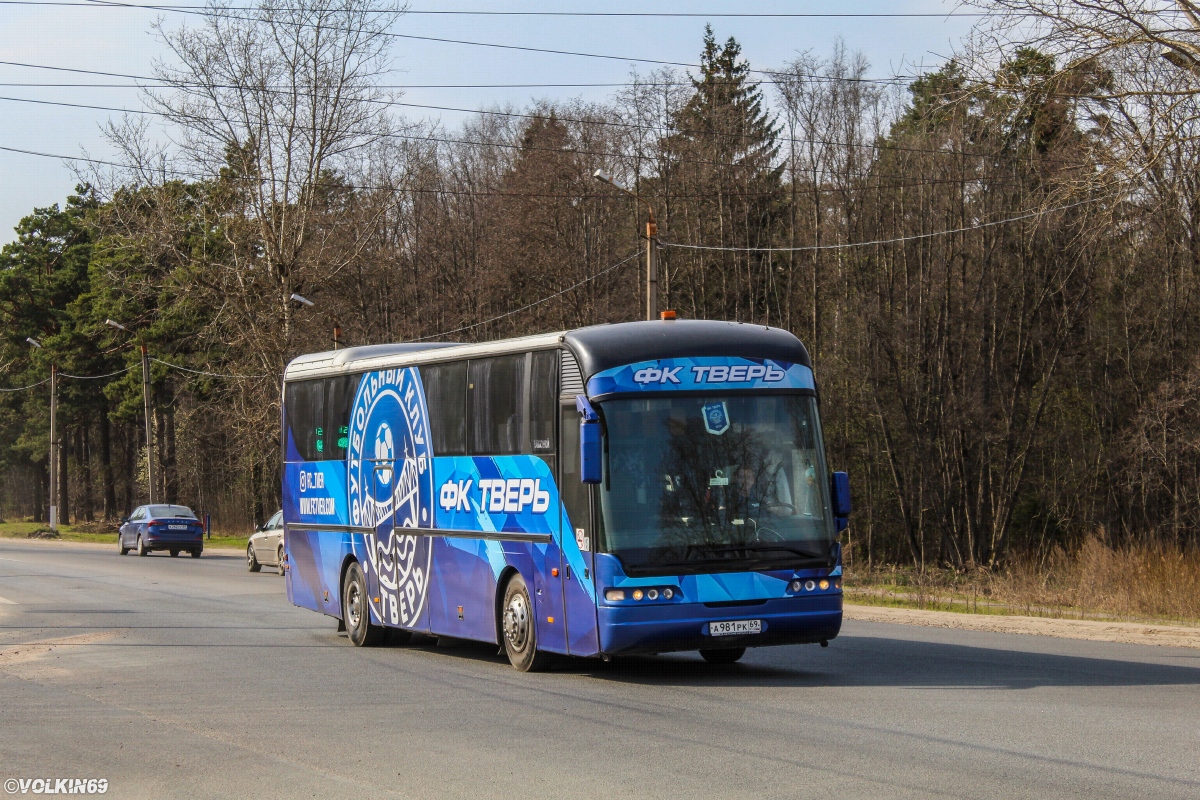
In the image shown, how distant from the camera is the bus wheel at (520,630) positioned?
13.2 meters

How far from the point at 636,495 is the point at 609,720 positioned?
243 cm

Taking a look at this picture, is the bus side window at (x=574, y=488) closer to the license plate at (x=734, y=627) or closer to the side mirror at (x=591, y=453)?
the side mirror at (x=591, y=453)

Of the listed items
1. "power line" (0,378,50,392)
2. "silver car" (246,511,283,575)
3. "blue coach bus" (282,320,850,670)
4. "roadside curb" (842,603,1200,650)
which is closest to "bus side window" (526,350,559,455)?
"blue coach bus" (282,320,850,670)

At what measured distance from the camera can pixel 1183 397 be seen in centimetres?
3475

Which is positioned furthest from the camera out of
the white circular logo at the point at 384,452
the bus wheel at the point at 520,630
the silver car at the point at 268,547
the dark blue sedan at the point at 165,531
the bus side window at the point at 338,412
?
the dark blue sedan at the point at 165,531

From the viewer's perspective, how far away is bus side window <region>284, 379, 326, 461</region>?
18.2 m

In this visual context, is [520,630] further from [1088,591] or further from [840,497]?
[1088,591]

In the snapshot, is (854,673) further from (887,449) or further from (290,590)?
(887,449)

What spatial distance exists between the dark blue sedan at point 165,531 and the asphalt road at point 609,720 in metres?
26.2

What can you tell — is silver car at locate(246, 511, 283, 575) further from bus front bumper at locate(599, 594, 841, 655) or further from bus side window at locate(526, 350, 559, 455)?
bus front bumper at locate(599, 594, 841, 655)

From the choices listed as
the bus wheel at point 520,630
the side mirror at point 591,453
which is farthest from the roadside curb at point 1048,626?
the side mirror at point 591,453

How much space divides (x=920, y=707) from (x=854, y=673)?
7.98 feet

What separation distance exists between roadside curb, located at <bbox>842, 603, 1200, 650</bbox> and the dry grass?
1.12 m

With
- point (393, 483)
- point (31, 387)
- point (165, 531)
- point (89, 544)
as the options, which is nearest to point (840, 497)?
point (393, 483)
